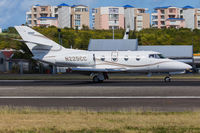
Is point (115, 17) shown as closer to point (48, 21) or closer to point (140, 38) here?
point (48, 21)

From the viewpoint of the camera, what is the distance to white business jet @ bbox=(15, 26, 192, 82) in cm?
3469

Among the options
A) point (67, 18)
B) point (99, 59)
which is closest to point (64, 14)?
point (67, 18)

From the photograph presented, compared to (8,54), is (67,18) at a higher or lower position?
higher

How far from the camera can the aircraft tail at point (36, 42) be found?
35062 mm

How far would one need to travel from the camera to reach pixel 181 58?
229 feet

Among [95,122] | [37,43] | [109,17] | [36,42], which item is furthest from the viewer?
[109,17]

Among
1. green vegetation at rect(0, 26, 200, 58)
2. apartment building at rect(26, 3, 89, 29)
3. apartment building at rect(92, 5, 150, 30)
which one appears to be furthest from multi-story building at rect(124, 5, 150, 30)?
green vegetation at rect(0, 26, 200, 58)

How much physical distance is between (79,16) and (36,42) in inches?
6315

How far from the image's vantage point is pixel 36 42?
35.2m

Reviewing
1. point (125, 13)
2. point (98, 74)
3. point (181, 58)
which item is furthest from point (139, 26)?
point (98, 74)

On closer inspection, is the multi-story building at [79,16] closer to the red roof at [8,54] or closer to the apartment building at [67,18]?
the apartment building at [67,18]

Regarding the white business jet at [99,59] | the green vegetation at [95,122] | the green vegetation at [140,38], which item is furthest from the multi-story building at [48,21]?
the green vegetation at [95,122]

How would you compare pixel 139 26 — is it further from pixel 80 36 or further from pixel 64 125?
pixel 64 125

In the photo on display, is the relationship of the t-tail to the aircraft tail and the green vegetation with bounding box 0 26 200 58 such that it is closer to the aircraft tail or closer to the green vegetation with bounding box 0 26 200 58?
the aircraft tail
